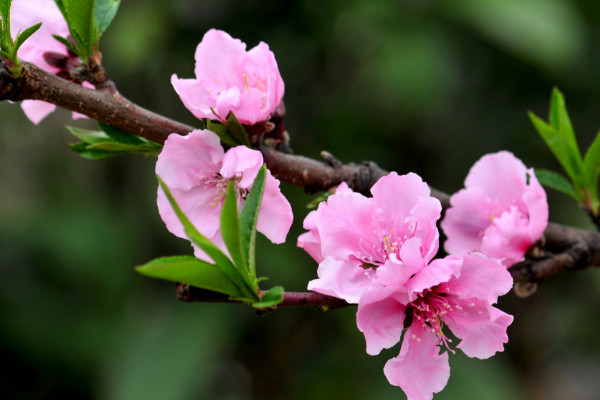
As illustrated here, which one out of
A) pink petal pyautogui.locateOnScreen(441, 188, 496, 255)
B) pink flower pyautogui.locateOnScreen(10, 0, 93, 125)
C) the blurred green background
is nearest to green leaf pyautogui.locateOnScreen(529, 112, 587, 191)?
pink petal pyautogui.locateOnScreen(441, 188, 496, 255)

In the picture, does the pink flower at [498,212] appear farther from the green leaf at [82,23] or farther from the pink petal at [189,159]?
the green leaf at [82,23]

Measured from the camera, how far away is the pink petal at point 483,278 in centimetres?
53

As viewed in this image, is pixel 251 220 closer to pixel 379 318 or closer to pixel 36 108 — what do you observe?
pixel 379 318

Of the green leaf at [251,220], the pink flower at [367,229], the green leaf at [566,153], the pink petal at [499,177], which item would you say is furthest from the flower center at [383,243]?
the green leaf at [566,153]

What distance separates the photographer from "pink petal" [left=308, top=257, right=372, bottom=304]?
1.70 feet

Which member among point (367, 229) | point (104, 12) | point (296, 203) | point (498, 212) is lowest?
point (296, 203)

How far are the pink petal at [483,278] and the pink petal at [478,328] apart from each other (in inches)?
0.7

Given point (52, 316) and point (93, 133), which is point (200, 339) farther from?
point (93, 133)

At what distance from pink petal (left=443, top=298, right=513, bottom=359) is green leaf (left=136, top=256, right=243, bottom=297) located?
198 millimetres

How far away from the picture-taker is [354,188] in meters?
0.72

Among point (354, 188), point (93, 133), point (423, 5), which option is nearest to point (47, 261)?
point (423, 5)

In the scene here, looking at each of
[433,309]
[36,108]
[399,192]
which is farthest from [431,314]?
[36,108]

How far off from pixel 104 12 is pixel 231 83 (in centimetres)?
15

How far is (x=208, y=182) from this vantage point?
692 mm
